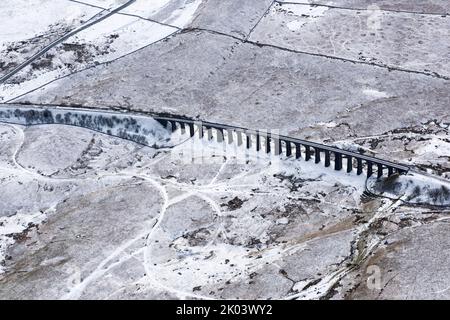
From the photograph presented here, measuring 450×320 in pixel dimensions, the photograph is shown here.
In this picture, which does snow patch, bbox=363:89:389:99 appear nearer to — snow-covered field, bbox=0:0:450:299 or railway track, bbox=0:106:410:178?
snow-covered field, bbox=0:0:450:299

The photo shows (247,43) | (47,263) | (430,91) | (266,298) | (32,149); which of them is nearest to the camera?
(266,298)

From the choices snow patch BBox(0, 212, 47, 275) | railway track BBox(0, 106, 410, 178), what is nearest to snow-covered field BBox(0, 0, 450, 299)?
snow patch BBox(0, 212, 47, 275)

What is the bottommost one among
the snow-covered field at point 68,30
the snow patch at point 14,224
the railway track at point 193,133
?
the snow patch at point 14,224

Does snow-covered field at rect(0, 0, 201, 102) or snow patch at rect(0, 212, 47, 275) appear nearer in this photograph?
snow patch at rect(0, 212, 47, 275)

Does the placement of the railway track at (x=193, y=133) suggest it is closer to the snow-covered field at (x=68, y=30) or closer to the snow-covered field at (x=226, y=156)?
the snow-covered field at (x=226, y=156)

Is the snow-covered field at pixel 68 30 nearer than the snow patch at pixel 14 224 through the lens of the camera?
No

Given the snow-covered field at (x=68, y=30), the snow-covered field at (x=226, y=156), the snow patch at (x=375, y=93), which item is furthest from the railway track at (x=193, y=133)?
the snow patch at (x=375, y=93)

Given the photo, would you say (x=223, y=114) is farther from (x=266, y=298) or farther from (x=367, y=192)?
(x=266, y=298)

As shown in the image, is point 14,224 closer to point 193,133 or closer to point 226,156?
point 193,133

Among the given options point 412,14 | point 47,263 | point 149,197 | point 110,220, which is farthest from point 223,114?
point 412,14
